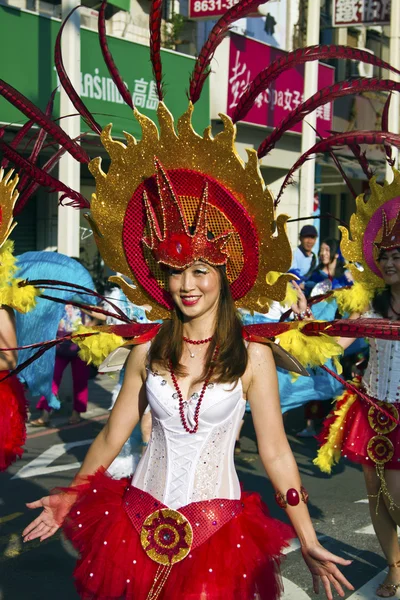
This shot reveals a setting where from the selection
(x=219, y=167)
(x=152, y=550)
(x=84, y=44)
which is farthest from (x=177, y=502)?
(x=84, y=44)

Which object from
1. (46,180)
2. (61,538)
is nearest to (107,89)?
(61,538)

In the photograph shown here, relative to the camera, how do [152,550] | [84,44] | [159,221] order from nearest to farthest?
[152,550] < [159,221] < [84,44]

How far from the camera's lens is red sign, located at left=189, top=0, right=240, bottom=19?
1462 cm

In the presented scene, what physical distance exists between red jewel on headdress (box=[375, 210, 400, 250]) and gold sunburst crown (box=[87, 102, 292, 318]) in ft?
6.22

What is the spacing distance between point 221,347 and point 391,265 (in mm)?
2099

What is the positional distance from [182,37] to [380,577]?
1324 centimetres

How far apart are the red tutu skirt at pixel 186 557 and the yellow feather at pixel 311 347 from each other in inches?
22.0

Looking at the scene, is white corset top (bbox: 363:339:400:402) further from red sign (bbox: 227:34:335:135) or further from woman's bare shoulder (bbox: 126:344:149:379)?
red sign (bbox: 227:34:335:135)

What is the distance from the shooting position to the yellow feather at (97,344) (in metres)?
3.65

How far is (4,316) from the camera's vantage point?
15.9ft

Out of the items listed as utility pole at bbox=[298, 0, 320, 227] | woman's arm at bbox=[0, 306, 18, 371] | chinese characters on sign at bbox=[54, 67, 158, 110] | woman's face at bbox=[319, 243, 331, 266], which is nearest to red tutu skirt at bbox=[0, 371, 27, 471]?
woman's arm at bbox=[0, 306, 18, 371]

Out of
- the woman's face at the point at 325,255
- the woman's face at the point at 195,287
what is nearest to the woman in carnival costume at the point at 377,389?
the woman's face at the point at 195,287

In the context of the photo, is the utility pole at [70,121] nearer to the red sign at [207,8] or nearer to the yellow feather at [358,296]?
the red sign at [207,8]

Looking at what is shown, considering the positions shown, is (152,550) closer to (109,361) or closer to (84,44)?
(109,361)
